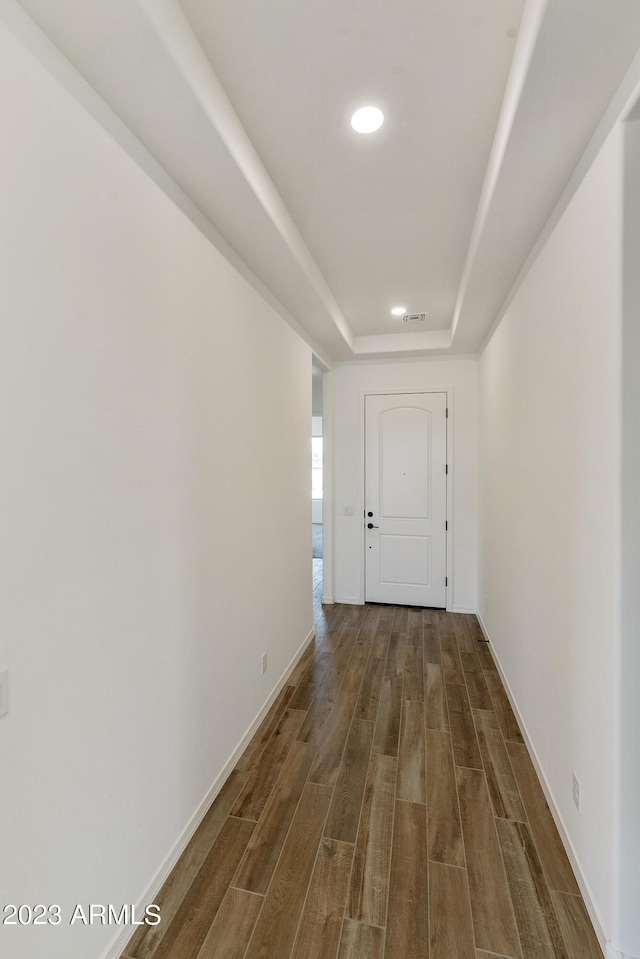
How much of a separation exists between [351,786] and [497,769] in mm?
716

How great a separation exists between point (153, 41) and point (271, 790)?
2.69m

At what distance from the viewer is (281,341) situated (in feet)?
9.20

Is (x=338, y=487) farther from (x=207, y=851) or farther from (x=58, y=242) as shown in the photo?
(x=58, y=242)

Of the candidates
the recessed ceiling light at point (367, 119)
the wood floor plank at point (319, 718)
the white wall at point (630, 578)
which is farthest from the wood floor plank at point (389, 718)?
the recessed ceiling light at point (367, 119)

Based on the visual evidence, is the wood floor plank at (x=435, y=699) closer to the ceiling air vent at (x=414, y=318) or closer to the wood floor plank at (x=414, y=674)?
the wood floor plank at (x=414, y=674)

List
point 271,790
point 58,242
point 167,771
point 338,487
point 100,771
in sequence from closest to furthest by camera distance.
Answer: point 58,242 → point 100,771 → point 167,771 → point 271,790 → point 338,487

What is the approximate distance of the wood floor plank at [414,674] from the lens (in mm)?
2697

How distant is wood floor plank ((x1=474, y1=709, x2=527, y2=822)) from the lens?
178cm

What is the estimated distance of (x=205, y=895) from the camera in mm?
1427

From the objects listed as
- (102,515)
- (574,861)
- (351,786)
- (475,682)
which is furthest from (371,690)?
(102,515)

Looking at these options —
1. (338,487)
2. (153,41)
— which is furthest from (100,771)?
(338,487)

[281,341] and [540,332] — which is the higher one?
[281,341]

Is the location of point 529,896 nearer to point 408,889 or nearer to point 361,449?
point 408,889

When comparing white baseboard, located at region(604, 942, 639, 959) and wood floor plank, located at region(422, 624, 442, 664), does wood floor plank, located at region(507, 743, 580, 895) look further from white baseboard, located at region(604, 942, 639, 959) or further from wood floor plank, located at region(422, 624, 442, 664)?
wood floor plank, located at region(422, 624, 442, 664)
